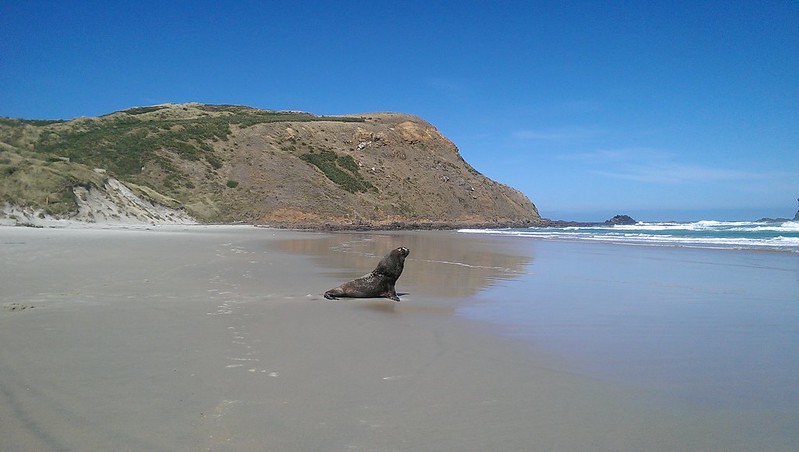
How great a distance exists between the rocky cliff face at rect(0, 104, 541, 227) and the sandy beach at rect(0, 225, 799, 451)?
21527 millimetres

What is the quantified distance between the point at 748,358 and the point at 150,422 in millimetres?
5345

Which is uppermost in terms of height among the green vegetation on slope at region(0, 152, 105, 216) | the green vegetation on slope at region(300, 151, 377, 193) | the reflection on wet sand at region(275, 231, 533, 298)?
the green vegetation on slope at region(300, 151, 377, 193)

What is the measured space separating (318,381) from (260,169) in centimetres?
4996

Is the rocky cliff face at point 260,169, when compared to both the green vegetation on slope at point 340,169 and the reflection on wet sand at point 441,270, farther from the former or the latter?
the reflection on wet sand at point 441,270

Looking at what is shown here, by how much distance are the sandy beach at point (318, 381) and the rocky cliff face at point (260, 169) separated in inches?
848

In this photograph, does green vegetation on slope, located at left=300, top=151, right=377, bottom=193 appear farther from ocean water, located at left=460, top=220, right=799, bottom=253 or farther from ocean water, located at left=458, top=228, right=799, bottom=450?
ocean water, located at left=458, top=228, right=799, bottom=450

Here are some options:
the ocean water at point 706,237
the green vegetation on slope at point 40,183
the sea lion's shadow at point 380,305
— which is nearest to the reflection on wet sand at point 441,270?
the sea lion's shadow at point 380,305

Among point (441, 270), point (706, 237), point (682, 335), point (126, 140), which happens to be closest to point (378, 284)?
point (682, 335)

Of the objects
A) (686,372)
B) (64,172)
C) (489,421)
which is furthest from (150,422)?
(64,172)

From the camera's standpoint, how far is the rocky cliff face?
31234mm

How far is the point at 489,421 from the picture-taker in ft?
11.4

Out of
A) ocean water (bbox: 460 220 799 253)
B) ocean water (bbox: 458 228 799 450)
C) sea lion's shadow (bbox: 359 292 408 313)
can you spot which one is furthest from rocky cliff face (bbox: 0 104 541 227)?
ocean water (bbox: 458 228 799 450)

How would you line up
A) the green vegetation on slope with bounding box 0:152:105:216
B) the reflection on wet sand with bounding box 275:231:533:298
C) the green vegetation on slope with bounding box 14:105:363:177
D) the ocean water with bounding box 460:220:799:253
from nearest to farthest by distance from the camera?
the reflection on wet sand with bounding box 275:231:533:298 < the green vegetation on slope with bounding box 0:152:105:216 < the ocean water with bounding box 460:220:799:253 < the green vegetation on slope with bounding box 14:105:363:177

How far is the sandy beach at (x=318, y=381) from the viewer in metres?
3.20
